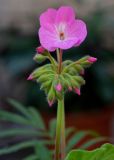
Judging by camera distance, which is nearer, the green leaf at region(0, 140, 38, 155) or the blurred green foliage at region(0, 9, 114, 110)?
the green leaf at region(0, 140, 38, 155)

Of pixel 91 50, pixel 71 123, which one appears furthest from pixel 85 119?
pixel 91 50

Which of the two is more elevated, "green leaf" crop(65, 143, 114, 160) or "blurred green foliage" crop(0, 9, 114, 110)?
"green leaf" crop(65, 143, 114, 160)

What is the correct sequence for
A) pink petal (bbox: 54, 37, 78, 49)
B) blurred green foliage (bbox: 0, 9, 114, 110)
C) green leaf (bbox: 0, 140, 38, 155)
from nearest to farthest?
pink petal (bbox: 54, 37, 78, 49) → green leaf (bbox: 0, 140, 38, 155) → blurred green foliage (bbox: 0, 9, 114, 110)

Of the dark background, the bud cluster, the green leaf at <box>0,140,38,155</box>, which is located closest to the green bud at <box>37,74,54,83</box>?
the bud cluster

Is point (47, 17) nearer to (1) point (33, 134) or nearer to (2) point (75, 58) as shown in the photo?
(1) point (33, 134)

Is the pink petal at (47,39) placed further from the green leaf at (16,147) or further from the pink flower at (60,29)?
the green leaf at (16,147)

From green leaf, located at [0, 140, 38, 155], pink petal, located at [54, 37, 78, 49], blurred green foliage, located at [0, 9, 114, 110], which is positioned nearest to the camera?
pink petal, located at [54, 37, 78, 49]

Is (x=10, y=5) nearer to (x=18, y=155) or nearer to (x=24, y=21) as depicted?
(x=24, y=21)

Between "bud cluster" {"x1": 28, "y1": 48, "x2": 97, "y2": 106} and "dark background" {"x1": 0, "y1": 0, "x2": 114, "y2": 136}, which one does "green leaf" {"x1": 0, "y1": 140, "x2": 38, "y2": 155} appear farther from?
"dark background" {"x1": 0, "y1": 0, "x2": 114, "y2": 136}
